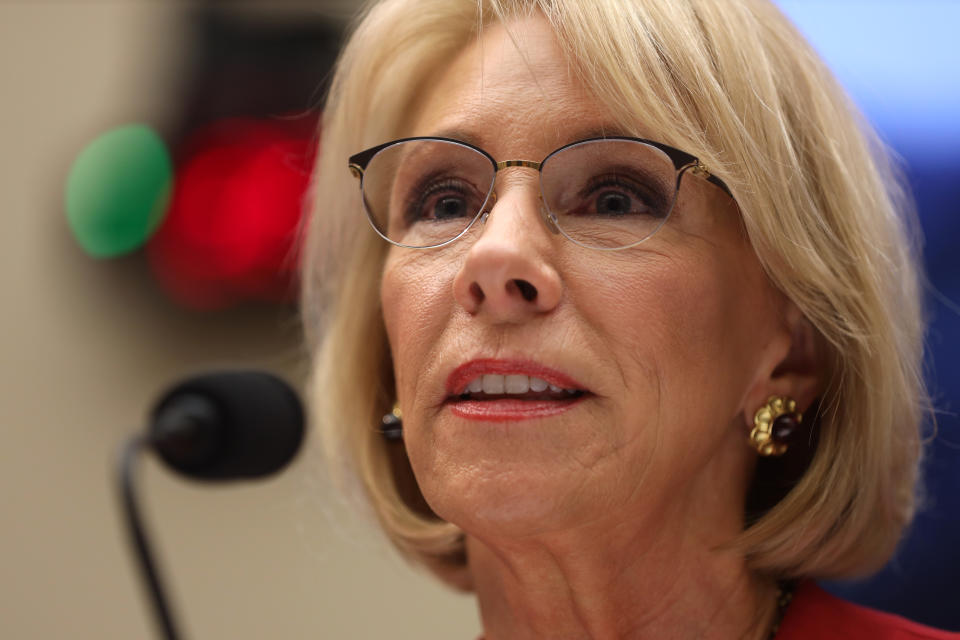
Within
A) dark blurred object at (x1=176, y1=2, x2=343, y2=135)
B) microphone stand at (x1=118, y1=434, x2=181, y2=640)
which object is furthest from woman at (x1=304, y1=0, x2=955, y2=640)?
dark blurred object at (x1=176, y1=2, x2=343, y2=135)

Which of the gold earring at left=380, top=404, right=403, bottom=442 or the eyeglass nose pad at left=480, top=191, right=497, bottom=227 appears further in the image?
the gold earring at left=380, top=404, right=403, bottom=442

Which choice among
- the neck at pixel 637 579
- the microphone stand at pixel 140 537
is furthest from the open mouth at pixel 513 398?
the microphone stand at pixel 140 537

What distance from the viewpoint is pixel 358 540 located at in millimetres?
1889

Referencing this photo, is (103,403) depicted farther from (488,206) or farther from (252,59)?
(488,206)

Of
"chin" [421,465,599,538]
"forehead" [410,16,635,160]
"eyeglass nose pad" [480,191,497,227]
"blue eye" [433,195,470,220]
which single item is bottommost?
"chin" [421,465,599,538]

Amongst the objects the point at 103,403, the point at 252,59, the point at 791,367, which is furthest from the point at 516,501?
the point at 103,403

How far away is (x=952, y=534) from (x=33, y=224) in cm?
268

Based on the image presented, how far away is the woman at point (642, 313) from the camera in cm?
126

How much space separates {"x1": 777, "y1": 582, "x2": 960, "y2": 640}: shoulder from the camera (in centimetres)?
145

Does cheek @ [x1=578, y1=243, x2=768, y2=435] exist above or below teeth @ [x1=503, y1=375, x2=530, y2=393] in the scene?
above

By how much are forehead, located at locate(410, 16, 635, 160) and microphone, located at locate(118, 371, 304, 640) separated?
446 millimetres

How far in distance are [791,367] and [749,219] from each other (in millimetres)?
282

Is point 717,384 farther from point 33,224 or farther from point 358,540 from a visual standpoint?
point 33,224

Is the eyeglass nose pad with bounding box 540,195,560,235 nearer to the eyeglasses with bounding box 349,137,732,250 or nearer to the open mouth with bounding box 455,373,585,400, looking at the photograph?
the eyeglasses with bounding box 349,137,732,250
